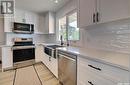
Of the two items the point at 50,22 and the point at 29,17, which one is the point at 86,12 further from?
the point at 29,17

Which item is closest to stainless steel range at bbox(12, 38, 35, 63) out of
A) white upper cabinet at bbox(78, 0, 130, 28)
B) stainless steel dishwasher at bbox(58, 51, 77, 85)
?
stainless steel dishwasher at bbox(58, 51, 77, 85)

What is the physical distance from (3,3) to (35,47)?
2.05 m

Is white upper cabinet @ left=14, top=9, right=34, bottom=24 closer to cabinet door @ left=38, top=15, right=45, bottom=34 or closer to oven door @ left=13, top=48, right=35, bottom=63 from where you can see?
cabinet door @ left=38, top=15, right=45, bottom=34

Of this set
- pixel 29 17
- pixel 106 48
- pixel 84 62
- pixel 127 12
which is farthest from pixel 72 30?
pixel 29 17

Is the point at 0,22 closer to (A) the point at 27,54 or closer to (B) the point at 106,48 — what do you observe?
(A) the point at 27,54

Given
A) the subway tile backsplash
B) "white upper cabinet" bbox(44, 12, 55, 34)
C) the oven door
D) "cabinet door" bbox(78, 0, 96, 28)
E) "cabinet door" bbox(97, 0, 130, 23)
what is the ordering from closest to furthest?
"cabinet door" bbox(97, 0, 130, 23)
the subway tile backsplash
"cabinet door" bbox(78, 0, 96, 28)
the oven door
"white upper cabinet" bbox(44, 12, 55, 34)

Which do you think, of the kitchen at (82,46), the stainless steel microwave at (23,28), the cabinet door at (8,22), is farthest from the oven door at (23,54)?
the cabinet door at (8,22)

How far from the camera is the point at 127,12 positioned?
44.7 inches

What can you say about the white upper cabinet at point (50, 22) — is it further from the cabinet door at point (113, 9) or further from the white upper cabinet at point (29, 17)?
the cabinet door at point (113, 9)

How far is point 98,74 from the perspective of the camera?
1224mm

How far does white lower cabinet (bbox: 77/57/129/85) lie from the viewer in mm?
954

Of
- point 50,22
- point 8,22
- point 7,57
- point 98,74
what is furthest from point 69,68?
point 8,22

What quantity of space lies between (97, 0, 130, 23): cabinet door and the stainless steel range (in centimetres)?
345

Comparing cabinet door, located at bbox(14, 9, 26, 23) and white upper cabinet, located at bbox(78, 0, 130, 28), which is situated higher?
cabinet door, located at bbox(14, 9, 26, 23)
